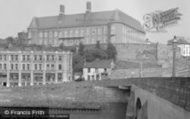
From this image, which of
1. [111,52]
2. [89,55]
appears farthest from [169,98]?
[111,52]

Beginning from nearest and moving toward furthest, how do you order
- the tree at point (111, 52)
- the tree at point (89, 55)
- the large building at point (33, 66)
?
1. the large building at point (33, 66)
2. the tree at point (89, 55)
3. the tree at point (111, 52)

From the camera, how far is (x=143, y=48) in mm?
75938

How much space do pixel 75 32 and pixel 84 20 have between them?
16.6 feet

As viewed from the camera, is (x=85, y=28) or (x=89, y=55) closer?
(x=89, y=55)

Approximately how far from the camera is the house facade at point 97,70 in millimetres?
59344

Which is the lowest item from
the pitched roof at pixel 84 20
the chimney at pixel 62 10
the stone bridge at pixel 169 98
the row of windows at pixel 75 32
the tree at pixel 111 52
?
the stone bridge at pixel 169 98

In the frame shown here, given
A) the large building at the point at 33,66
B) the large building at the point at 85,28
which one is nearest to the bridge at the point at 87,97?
the large building at the point at 33,66

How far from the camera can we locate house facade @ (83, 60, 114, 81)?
195 feet

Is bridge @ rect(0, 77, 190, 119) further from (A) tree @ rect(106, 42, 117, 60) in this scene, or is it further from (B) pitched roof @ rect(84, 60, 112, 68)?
(A) tree @ rect(106, 42, 117, 60)

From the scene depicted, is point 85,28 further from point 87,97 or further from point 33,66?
point 87,97

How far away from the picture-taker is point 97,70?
5947 centimetres

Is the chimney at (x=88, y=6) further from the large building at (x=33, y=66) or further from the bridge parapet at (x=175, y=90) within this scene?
the bridge parapet at (x=175, y=90)

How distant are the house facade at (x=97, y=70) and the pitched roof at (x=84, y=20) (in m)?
30.6

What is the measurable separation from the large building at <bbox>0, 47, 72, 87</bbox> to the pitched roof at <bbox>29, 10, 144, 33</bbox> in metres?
33.3
